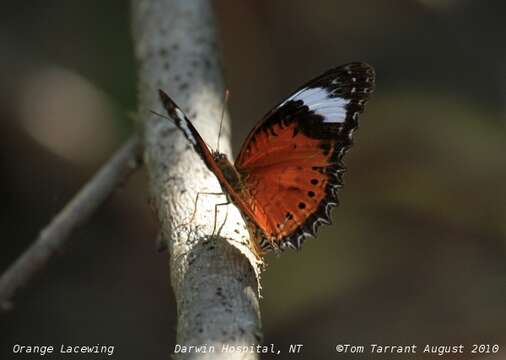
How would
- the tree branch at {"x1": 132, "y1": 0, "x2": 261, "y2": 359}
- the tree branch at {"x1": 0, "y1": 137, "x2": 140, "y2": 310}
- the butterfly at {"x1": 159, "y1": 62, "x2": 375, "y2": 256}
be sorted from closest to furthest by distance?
the tree branch at {"x1": 132, "y1": 0, "x2": 261, "y2": 359} < the butterfly at {"x1": 159, "y1": 62, "x2": 375, "y2": 256} < the tree branch at {"x1": 0, "y1": 137, "x2": 140, "y2": 310}

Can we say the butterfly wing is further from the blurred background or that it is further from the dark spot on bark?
the blurred background

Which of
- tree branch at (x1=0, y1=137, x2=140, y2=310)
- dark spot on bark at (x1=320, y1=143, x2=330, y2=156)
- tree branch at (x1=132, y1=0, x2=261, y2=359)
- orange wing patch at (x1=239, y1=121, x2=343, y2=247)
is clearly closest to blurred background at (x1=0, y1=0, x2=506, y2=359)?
tree branch at (x1=0, y1=137, x2=140, y2=310)

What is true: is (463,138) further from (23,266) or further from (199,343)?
(199,343)

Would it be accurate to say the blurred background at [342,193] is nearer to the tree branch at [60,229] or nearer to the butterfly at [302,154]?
the tree branch at [60,229]

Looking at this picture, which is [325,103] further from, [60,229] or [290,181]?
[60,229]

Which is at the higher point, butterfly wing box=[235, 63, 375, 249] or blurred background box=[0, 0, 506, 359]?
blurred background box=[0, 0, 506, 359]

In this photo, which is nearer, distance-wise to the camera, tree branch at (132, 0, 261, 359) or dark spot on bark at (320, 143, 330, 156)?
tree branch at (132, 0, 261, 359)
